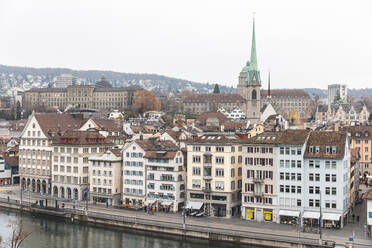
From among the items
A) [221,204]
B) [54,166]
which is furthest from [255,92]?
[221,204]

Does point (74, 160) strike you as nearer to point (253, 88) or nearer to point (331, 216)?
point (331, 216)

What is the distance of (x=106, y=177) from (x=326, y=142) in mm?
38621

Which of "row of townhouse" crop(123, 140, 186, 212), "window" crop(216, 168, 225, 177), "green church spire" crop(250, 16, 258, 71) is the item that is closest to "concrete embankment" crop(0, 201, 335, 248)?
"row of townhouse" crop(123, 140, 186, 212)

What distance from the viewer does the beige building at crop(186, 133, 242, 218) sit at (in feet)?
263

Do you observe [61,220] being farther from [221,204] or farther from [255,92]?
[255,92]

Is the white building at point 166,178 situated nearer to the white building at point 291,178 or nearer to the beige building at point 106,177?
the beige building at point 106,177

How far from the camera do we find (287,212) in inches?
2926

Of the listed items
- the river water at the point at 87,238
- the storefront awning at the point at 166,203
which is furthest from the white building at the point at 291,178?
the storefront awning at the point at 166,203

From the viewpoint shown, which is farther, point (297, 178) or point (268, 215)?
point (268, 215)

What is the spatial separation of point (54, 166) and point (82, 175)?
785 centimetres

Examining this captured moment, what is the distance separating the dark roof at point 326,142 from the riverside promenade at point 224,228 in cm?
973

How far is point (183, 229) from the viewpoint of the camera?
72.8 meters

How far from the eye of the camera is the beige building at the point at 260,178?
7594 centimetres

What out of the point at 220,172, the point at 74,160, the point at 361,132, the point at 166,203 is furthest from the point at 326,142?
the point at 361,132
